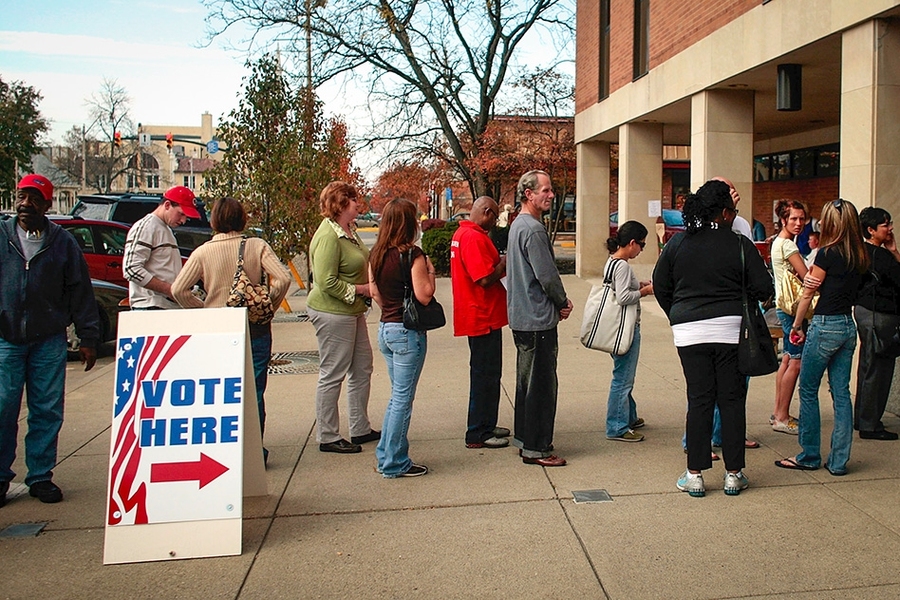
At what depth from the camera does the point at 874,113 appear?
8.25 m

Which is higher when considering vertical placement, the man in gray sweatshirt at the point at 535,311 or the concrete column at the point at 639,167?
the concrete column at the point at 639,167

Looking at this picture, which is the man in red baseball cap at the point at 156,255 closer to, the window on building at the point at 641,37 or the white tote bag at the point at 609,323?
the white tote bag at the point at 609,323

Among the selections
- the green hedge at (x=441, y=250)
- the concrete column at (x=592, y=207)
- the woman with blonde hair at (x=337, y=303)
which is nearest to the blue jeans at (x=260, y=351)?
the woman with blonde hair at (x=337, y=303)

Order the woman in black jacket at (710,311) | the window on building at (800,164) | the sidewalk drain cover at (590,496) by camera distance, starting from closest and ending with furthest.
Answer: the woman in black jacket at (710,311), the sidewalk drain cover at (590,496), the window on building at (800,164)

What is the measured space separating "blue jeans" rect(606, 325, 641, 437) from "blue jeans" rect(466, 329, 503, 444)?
0.84 m

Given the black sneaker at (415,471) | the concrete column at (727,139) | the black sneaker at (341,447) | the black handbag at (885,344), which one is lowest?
the black sneaker at (415,471)

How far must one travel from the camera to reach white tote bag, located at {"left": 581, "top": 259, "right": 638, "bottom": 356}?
21.4ft

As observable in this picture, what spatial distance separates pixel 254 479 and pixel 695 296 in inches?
110

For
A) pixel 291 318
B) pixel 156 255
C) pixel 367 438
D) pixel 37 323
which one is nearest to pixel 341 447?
pixel 367 438

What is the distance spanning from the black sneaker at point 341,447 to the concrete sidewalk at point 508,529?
0.07 meters

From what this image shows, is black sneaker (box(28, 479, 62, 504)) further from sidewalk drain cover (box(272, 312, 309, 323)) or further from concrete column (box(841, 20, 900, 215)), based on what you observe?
sidewalk drain cover (box(272, 312, 309, 323))

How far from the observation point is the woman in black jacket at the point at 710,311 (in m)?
5.19

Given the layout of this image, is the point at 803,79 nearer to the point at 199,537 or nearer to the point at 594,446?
the point at 594,446

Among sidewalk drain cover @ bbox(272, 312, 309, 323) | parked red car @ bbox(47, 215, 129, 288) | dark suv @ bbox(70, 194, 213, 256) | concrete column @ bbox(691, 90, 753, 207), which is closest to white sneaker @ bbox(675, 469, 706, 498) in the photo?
concrete column @ bbox(691, 90, 753, 207)
